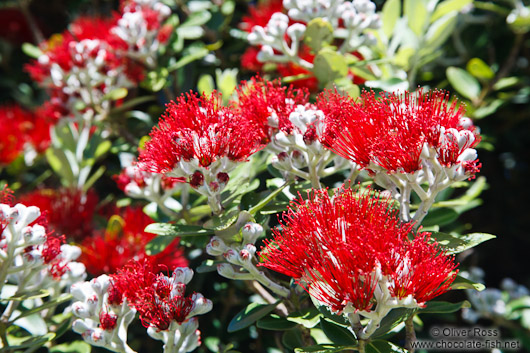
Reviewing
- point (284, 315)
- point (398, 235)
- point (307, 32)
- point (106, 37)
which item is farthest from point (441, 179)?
point (106, 37)

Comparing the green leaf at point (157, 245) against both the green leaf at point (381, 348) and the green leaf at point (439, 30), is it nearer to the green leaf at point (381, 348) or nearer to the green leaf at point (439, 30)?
the green leaf at point (381, 348)

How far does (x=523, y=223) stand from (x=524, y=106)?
1.66ft


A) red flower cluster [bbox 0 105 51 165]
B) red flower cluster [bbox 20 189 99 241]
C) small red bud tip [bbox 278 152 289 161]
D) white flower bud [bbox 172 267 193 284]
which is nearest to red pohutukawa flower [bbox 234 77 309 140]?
small red bud tip [bbox 278 152 289 161]

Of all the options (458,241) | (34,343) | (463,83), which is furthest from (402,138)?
(463,83)

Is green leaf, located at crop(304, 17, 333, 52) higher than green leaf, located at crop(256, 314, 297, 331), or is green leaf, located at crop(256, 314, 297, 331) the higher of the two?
green leaf, located at crop(304, 17, 333, 52)

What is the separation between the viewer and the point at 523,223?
91.0 inches

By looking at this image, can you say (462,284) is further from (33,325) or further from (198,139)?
(33,325)

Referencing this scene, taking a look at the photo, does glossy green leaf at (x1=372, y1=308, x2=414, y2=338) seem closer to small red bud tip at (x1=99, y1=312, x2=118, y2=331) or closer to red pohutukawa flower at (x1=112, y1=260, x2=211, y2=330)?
red pohutukawa flower at (x1=112, y1=260, x2=211, y2=330)

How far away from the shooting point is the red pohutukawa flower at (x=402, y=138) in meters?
0.96

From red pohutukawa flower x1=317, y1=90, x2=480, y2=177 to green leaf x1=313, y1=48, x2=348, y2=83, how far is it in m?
0.40

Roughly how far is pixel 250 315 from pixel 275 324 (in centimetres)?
6

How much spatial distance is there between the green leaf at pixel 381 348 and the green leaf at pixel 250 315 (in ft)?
0.79

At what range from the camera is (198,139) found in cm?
102

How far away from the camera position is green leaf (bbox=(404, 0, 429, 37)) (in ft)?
5.31
